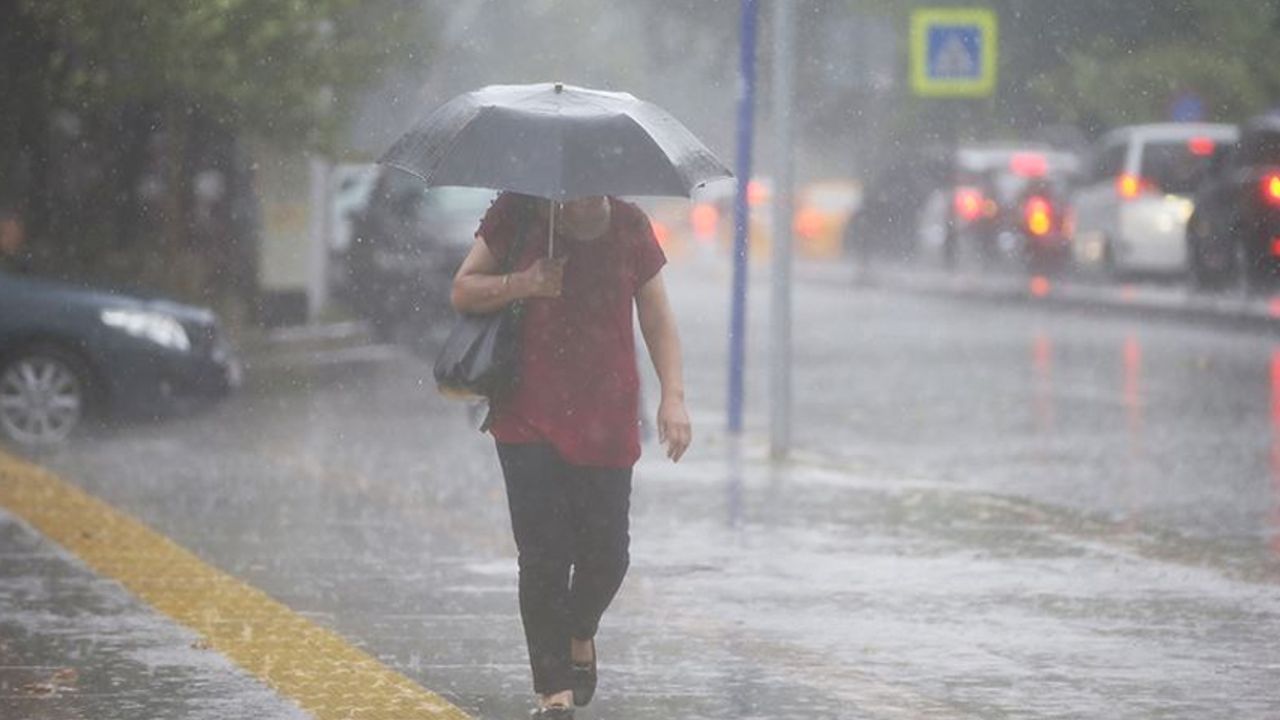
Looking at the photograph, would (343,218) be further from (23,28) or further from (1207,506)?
(1207,506)

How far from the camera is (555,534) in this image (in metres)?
8.02

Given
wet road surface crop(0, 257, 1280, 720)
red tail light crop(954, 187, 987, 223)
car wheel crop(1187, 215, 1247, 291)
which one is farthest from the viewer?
red tail light crop(954, 187, 987, 223)

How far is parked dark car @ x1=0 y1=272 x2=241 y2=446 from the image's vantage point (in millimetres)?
17266

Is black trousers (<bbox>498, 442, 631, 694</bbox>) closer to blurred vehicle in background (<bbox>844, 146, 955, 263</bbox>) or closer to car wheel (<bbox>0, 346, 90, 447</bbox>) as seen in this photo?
car wheel (<bbox>0, 346, 90, 447</bbox>)

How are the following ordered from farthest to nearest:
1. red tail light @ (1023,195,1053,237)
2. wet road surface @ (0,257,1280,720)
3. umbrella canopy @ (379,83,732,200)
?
red tail light @ (1023,195,1053,237)
wet road surface @ (0,257,1280,720)
umbrella canopy @ (379,83,732,200)

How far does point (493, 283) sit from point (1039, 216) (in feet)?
107

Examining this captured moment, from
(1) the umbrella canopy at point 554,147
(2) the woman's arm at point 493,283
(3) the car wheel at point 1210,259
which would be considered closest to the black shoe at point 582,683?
(2) the woman's arm at point 493,283

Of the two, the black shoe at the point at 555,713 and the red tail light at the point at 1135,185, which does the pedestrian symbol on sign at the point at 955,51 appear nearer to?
the red tail light at the point at 1135,185

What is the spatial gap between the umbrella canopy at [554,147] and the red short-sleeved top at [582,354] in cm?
20

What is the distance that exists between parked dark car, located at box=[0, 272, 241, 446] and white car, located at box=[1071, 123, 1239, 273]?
17598 millimetres

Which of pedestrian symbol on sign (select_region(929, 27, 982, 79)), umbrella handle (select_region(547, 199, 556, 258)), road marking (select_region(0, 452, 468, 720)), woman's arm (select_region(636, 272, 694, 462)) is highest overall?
pedestrian symbol on sign (select_region(929, 27, 982, 79))

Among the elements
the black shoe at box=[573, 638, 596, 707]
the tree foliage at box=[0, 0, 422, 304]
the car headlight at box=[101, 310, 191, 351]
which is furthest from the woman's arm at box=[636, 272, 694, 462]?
the tree foliage at box=[0, 0, 422, 304]

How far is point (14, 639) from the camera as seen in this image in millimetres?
9547

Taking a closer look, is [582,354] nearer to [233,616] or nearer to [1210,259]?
[233,616]
